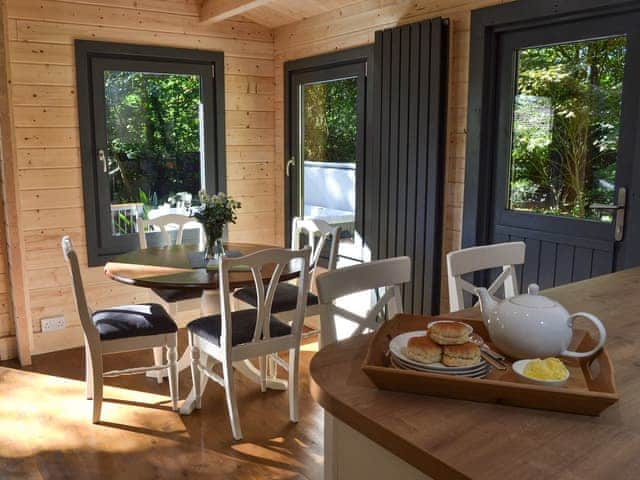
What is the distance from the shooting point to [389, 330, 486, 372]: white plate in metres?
1.15

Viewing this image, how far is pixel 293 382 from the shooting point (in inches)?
121

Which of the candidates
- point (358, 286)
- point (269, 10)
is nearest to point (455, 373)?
point (358, 286)

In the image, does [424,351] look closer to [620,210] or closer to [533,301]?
[533,301]

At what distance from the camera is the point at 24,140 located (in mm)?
3879

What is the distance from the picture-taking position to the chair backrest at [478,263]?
2084mm

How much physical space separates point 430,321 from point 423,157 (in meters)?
2.02

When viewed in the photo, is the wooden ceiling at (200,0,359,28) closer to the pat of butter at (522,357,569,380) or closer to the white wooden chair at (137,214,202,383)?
the white wooden chair at (137,214,202,383)

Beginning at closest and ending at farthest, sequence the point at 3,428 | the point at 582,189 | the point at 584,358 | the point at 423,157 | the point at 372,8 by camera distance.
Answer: the point at 584,358 → the point at 582,189 → the point at 3,428 → the point at 423,157 → the point at 372,8

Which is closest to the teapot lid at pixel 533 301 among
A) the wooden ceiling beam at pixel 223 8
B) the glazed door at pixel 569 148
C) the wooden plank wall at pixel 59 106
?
the glazed door at pixel 569 148

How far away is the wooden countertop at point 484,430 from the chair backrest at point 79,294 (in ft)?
6.31

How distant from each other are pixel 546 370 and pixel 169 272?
2354mm

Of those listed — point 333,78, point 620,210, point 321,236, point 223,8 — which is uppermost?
point 223,8

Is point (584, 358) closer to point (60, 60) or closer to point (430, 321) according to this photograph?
point (430, 321)

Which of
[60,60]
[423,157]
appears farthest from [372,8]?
[60,60]
